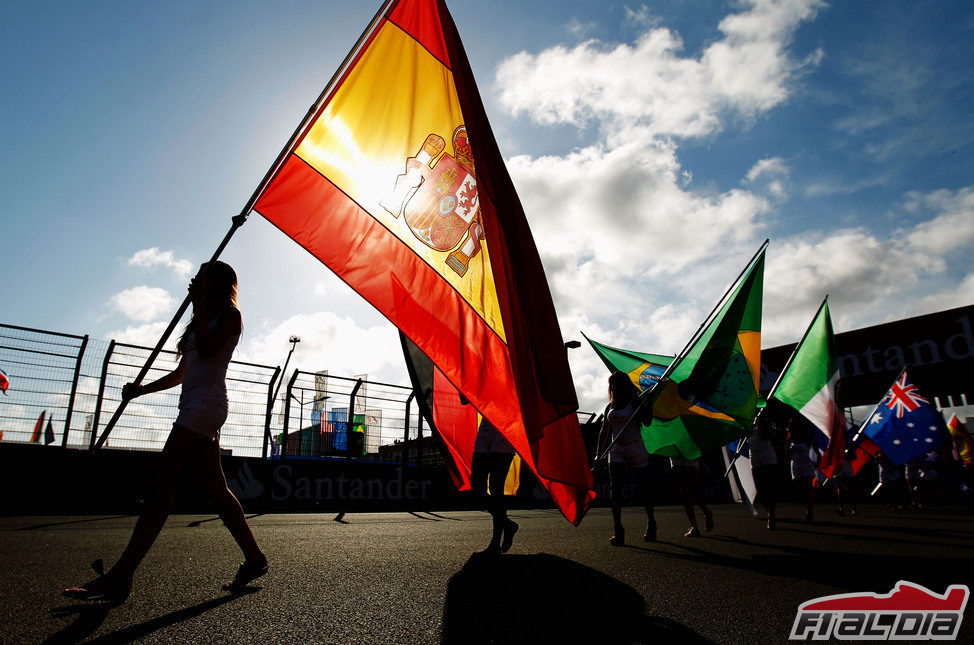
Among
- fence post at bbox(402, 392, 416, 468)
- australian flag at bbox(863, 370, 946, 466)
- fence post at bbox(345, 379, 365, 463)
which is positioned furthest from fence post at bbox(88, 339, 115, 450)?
australian flag at bbox(863, 370, 946, 466)

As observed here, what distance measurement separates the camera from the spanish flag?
3.49m

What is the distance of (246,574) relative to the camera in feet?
9.66

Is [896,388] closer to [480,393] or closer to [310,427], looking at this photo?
[480,393]

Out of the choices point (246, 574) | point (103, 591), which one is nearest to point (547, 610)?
point (246, 574)

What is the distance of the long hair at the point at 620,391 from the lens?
6.04 m

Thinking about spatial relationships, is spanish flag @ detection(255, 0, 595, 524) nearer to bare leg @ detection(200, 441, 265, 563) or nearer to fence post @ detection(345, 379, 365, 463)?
bare leg @ detection(200, 441, 265, 563)

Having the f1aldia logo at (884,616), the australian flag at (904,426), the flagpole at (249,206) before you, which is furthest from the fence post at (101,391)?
the australian flag at (904,426)

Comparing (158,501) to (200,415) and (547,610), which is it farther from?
(547,610)

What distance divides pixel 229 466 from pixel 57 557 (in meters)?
6.84

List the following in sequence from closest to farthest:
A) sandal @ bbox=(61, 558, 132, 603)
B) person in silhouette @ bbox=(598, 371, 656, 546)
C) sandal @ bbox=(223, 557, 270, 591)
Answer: sandal @ bbox=(61, 558, 132, 603) < sandal @ bbox=(223, 557, 270, 591) < person in silhouette @ bbox=(598, 371, 656, 546)

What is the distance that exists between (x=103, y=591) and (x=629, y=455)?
16.0ft

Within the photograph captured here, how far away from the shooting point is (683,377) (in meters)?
7.03

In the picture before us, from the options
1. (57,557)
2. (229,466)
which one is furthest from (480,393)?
(229,466)

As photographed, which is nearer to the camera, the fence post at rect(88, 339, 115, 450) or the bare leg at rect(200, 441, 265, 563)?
the bare leg at rect(200, 441, 265, 563)
